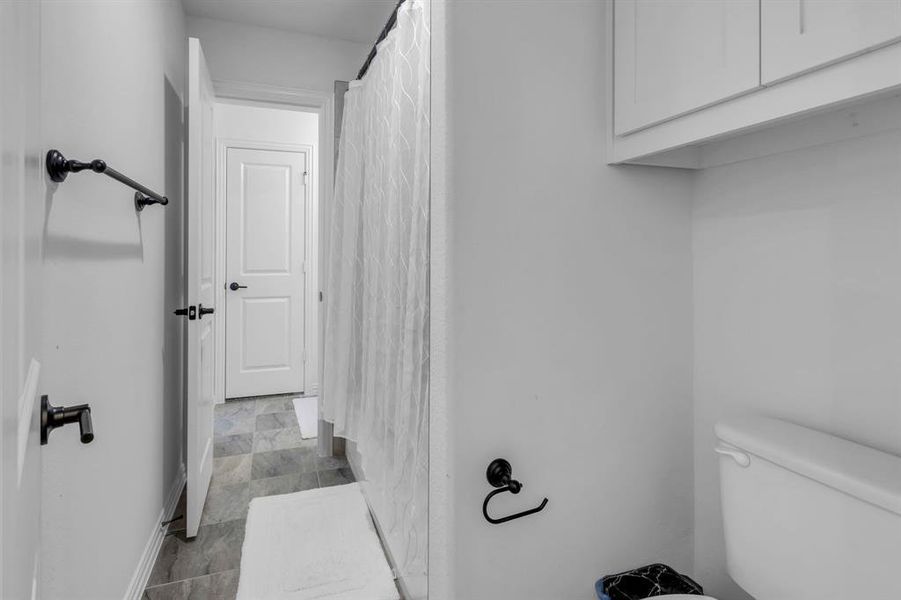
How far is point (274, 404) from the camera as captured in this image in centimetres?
311

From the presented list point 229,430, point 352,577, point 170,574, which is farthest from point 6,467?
point 229,430

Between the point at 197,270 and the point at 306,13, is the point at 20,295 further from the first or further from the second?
the point at 306,13

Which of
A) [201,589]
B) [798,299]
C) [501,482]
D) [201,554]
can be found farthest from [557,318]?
[201,554]

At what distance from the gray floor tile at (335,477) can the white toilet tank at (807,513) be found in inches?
60.5

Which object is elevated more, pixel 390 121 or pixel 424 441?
pixel 390 121

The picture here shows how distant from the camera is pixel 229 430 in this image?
2678mm

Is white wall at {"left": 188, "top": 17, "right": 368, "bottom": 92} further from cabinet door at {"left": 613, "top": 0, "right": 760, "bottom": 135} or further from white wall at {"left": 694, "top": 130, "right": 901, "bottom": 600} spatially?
white wall at {"left": 694, "top": 130, "right": 901, "bottom": 600}

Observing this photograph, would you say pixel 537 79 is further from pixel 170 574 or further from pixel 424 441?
pixel 170 574

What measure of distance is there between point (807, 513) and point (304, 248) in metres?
2.93

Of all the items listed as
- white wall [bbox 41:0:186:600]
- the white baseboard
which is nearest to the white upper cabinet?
white wall [bbox 41:0:186:600]

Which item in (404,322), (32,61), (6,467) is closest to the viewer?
(6,467)

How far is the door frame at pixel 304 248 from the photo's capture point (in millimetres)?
2799

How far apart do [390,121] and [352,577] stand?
1446 mm

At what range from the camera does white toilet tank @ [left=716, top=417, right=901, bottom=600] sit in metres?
0.72
